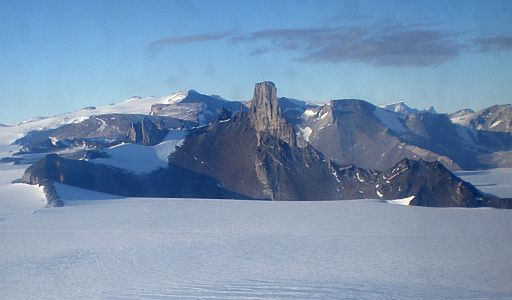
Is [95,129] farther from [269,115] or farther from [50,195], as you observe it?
[50,195]

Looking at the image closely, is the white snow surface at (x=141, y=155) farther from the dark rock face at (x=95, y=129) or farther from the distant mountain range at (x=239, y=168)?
the dark rock face at (x=95, y=129)

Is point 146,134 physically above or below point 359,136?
above

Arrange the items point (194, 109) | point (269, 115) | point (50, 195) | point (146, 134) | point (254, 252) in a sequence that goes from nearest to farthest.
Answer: point (254, 252) → point (50, 195) → point (269, 115) → point (146, 134) → point (194, 109)

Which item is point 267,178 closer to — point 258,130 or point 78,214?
point 258,130

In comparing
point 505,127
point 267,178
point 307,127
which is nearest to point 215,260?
point 267,178

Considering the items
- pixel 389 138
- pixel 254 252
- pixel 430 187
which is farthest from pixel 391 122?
pixel 254 252

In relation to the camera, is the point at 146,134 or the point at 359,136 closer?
the point at 146,134
